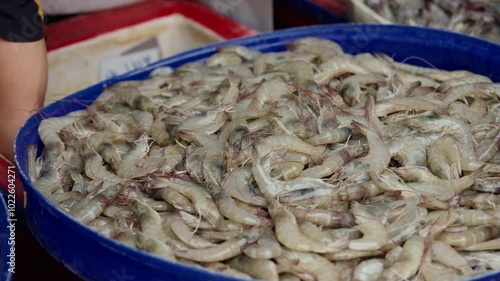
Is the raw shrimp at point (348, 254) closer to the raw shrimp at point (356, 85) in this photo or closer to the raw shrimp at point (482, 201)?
the raw shrimp at point (482, 201)

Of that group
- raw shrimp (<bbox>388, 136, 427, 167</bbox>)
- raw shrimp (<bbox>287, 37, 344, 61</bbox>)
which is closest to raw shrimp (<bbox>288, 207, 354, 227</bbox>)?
raw shrimp (<bbox>388, 136, 427, 167</bbox>)

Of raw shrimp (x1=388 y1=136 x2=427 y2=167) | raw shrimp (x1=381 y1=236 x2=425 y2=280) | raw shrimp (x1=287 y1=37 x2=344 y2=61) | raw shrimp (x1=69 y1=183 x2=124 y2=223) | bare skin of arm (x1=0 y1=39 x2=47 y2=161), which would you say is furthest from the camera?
raw shrimp (x1=287 y1=37 x2=344 y2=61)

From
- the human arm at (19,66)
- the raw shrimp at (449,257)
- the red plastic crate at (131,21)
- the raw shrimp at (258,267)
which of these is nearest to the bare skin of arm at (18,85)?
the human arm at (19,66)

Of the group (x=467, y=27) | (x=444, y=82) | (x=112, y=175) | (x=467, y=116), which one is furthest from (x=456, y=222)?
(x=467, y=27)

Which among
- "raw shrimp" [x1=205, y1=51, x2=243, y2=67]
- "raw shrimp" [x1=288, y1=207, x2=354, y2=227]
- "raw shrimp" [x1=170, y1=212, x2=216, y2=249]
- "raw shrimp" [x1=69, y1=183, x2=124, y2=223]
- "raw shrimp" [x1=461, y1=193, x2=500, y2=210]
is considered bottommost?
"raw shrimp" [x1=69, y1=183, x2=124, y2=223]

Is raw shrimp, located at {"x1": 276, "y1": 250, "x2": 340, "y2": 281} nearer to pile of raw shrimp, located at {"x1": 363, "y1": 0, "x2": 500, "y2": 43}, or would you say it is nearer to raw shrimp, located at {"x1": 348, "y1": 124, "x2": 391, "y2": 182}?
raw shrimp, located at {"x1": 348, "y1": 124, "x2": 391, "y2": 182}

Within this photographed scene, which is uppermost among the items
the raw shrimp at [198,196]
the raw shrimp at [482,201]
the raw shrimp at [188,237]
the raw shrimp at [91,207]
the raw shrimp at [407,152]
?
the raw shrimp at [407,152]
